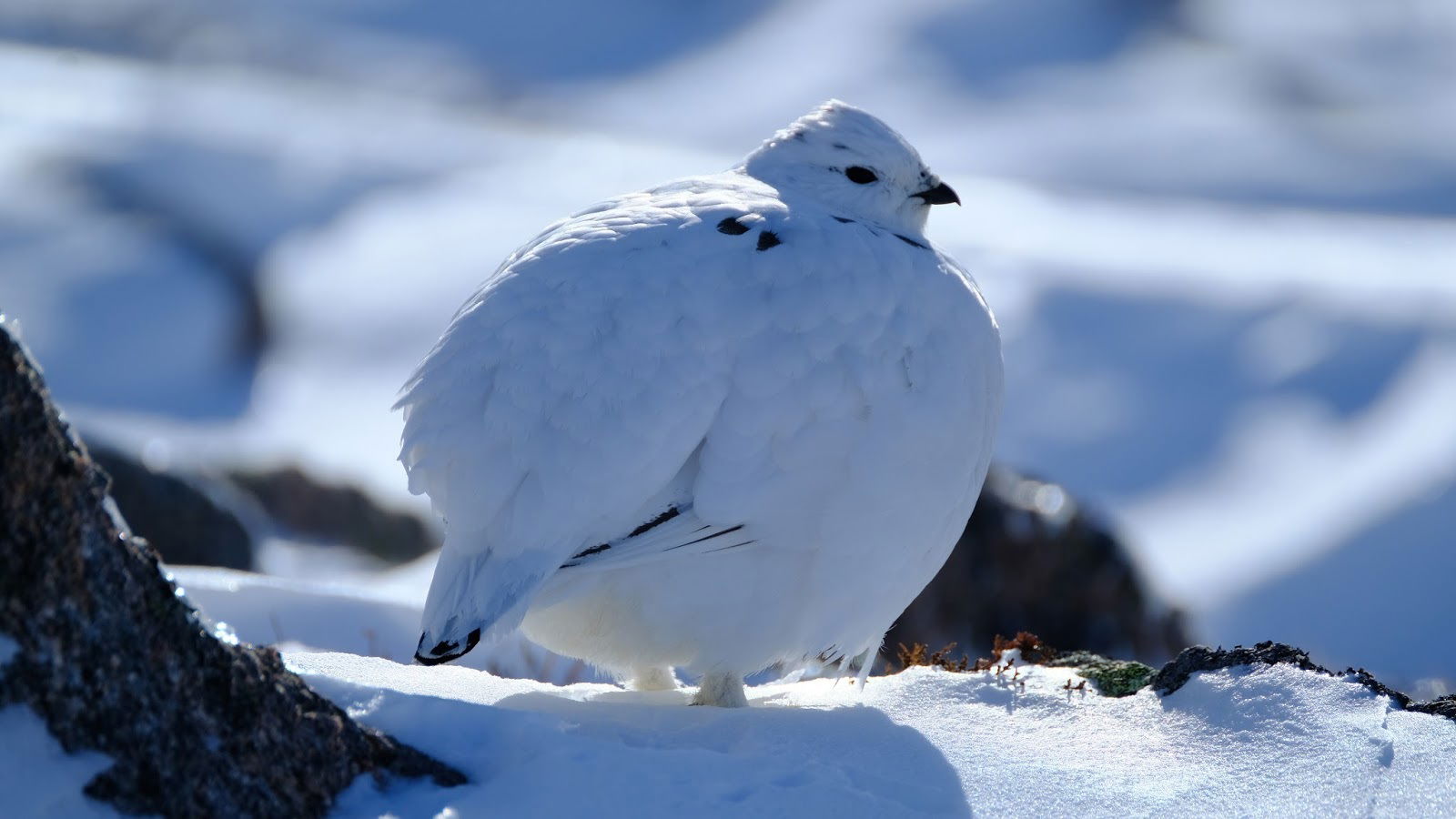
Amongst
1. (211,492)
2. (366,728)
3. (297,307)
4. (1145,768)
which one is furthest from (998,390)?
(297,307)

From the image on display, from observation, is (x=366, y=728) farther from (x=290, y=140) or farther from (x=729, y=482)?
(x=290, y=140)

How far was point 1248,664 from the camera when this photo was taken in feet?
12.4

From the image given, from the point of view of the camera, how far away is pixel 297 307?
17.0 metres

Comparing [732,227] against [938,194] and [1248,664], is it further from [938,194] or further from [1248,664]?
[1248,664]

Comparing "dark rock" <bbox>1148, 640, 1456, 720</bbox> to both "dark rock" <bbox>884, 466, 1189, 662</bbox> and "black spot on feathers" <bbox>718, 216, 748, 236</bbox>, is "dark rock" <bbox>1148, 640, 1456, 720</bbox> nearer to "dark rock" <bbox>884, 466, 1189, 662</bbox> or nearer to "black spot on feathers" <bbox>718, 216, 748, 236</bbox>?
"black spot on feathers" <bbox>718, 216, 748, 236</bbox>

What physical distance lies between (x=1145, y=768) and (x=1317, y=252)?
1514 centimetres

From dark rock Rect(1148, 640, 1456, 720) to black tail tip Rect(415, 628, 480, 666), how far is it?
178 centimetres

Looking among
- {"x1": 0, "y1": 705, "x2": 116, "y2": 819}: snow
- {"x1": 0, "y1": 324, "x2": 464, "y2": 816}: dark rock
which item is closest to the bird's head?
{"x1": 0, "y1": 324, "x2": 464, "y2": 816}: dark rock

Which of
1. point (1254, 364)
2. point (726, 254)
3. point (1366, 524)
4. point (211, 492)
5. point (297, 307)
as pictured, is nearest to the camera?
point (726, 254)

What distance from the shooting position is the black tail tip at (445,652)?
3.16m

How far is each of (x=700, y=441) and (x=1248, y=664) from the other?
4.95ft

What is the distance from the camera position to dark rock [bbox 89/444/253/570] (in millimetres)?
8086

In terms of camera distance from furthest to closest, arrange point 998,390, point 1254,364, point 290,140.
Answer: point 290,140 < point 1254,364 < point 998,390

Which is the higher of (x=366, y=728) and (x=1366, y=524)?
(x=1366, y=524)
